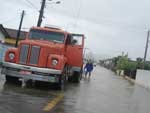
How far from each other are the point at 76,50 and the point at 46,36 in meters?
3.79

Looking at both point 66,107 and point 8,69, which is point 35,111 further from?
point 8,69

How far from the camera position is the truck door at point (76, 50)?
2212 cm

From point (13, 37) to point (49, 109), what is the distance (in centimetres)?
6491

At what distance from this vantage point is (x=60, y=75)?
18016 millimetres

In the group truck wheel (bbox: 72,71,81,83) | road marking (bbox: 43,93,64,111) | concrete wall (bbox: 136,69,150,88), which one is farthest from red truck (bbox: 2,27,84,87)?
concrete wall (bbox: 136,69,150,88)

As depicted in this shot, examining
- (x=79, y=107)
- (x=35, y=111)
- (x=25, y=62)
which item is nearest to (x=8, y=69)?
(x=25, y=62)

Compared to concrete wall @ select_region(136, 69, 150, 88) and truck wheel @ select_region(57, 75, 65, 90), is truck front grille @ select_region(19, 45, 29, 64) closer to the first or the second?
truck wheel @ select_region(57, 75, 65, 90)

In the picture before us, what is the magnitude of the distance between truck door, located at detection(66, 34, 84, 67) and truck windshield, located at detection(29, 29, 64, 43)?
158 centimetres

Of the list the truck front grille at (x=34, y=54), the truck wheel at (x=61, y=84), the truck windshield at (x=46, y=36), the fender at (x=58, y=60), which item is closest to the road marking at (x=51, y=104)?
the fender at (x=58, y=60)

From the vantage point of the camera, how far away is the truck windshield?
1983cm

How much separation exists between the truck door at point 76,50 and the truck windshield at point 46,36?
1.58 meters

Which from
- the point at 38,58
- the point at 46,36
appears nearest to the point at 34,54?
the point at 38,58

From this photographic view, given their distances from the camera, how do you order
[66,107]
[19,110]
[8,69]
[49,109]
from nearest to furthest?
1. [19,110]
2. [49,109]
3. [66,107]
4. [8,69]

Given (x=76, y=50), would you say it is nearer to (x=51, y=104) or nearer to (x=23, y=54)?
(x=23, y=54)
